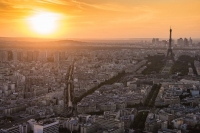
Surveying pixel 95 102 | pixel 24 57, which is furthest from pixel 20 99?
pixel 24 57

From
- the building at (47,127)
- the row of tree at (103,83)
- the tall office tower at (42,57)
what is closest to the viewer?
the building at (47,127)

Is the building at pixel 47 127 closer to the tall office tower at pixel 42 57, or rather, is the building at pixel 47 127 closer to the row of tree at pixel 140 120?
the row of tree at pixel 140 120

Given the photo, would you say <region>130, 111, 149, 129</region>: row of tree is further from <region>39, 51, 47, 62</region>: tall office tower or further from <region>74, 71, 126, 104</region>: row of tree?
<region>39, 51, 47, 62</region>: tall office tower

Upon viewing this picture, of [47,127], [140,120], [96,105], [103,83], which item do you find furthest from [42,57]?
[47,127]

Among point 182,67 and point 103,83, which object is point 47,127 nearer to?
point 103,83

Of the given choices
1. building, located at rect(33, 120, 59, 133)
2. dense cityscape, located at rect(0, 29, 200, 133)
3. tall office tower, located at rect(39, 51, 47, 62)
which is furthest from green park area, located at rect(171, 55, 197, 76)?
building, located at rect(33, 120, 59, 133)

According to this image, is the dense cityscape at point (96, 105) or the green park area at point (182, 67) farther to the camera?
the green park area at point (182, 67)

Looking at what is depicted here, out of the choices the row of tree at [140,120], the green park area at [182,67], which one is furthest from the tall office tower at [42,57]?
the row of tree at [140,120]

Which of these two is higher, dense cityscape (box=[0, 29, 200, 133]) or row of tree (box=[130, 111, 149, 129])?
dense cityscape (box=[0, 29, 200, 133])

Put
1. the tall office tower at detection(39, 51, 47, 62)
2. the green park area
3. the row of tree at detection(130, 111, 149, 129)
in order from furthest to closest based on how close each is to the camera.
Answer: the tall office tower at detection(39, 51, 47, 62) → the green park area → the row of tree at detection(130, 111, 149, 129)

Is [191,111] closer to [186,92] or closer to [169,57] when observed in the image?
[186,92]

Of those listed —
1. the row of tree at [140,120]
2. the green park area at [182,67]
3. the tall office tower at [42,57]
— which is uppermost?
the tall office tower at [42,57]
